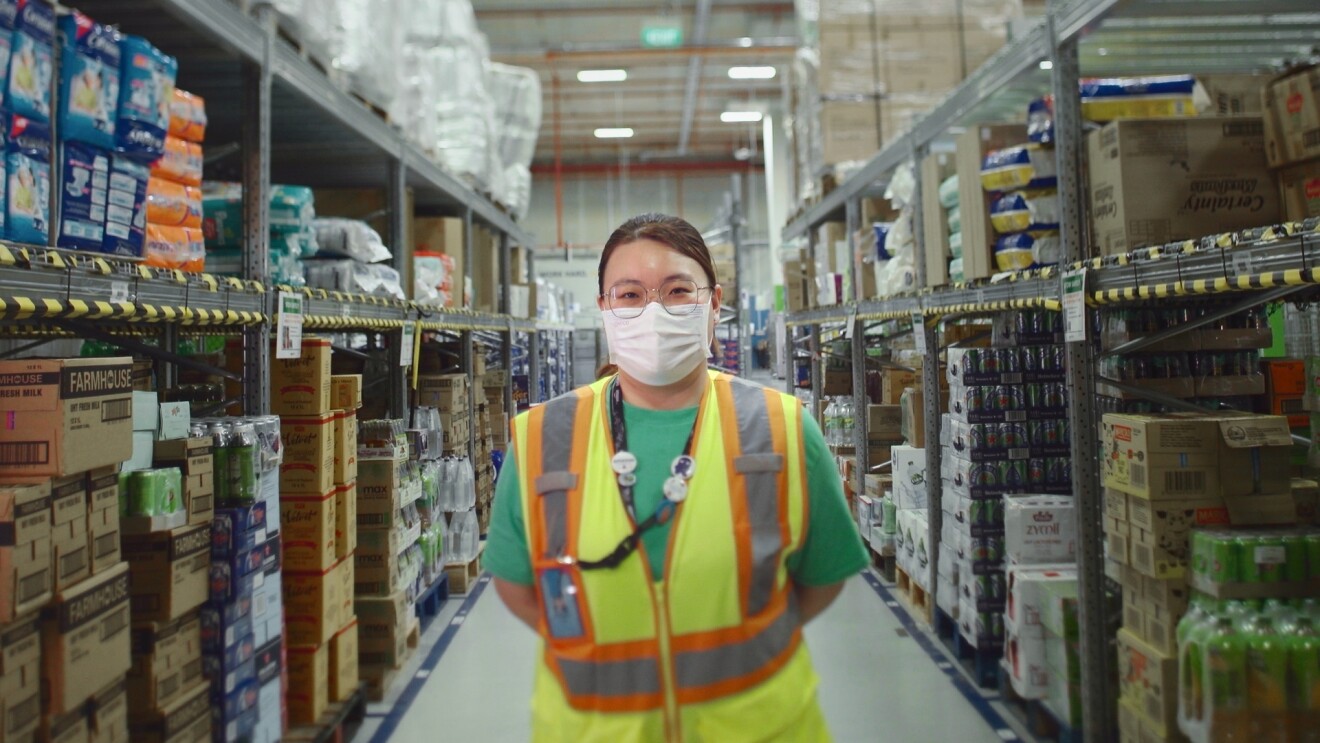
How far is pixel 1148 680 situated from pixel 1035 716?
89 cm

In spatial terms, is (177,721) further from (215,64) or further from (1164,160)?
(1164,160)

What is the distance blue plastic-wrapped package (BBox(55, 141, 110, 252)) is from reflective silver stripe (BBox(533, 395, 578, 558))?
1547 millimetres

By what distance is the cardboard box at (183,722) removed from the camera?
7.90 ft

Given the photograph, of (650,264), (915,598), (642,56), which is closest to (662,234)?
(650,264)

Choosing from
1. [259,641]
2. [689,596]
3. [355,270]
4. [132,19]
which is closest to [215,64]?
[132,19]

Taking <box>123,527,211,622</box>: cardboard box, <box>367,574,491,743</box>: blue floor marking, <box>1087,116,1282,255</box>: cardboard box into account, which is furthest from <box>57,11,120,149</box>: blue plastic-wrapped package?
<box>1087,116,1282,255</box>: cardboard box

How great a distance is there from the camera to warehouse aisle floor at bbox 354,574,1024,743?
144 inches

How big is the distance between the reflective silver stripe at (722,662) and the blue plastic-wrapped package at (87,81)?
2123 millimetres

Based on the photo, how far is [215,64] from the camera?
3.27m

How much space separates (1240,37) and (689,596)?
3.63 metres

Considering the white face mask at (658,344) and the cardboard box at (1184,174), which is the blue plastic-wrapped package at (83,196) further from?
the cardboard box at (1184,174)

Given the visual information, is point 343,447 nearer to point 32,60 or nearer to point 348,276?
point 348,276

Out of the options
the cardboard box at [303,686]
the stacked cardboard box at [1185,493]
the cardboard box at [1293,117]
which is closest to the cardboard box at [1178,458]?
the stacked cardboard box at [1185,493]

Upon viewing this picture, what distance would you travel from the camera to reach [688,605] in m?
1.44
